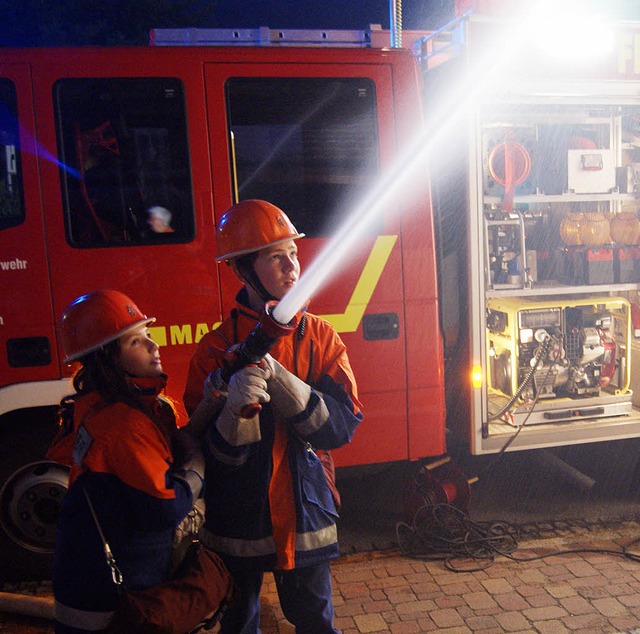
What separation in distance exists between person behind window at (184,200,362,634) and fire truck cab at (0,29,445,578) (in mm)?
1362

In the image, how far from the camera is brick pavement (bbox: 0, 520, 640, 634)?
3.50m

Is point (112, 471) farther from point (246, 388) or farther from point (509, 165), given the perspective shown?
point (509, 165)

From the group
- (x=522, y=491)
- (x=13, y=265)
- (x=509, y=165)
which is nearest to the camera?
(x=13, y=265)

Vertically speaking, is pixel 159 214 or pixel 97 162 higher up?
pixel 97 162

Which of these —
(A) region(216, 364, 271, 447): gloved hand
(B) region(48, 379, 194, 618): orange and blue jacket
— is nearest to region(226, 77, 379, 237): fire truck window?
(A) region(216, 364, 271, 447): gloved hand

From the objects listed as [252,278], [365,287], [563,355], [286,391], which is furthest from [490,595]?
[252,278]

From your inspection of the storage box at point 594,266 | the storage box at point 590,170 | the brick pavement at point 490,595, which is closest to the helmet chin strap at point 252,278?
the brick pavement at point 490,595

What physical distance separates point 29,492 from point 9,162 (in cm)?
176

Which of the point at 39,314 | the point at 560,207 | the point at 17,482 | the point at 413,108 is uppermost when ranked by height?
the point at 413,108

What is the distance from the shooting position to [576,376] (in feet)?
16.5

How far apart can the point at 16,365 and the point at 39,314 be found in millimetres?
291

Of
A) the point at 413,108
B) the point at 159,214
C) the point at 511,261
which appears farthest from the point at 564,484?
the point at 159,214

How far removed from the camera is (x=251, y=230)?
2.44 m

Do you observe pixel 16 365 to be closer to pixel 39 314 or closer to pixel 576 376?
pixel 39 314
